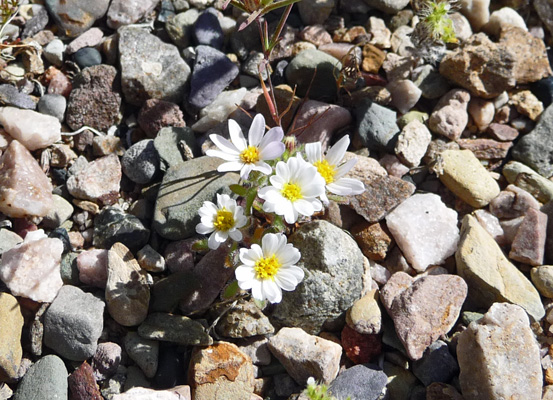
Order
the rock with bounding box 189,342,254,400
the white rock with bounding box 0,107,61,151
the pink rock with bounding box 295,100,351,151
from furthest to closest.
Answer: the pink rock with bounding box 295,100,351,151
the white rock with bounding box 0,107,61,151
the rock with bounding box 189,342,254,400

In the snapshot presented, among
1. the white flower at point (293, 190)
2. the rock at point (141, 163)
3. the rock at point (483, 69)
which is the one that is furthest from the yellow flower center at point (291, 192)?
the rock at point (483, 69)

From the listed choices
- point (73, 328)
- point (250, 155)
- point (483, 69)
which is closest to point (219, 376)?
point (73, 328)

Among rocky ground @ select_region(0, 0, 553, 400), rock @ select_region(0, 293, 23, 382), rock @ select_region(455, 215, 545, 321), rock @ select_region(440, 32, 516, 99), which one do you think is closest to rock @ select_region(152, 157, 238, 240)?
rocky ground @ select_region(0, 0, 553, 400)

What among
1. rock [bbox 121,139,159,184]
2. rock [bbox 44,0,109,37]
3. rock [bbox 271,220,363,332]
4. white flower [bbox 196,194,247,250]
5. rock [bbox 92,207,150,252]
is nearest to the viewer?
white flower [bbox 196,194,247,250]

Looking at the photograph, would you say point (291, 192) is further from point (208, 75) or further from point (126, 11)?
point (126, 11)

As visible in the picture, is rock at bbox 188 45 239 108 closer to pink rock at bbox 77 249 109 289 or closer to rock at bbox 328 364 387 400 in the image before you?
pink rock at bbox 77 249 109 289

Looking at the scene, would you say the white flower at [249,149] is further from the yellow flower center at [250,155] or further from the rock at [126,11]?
the rock at [126,11]
